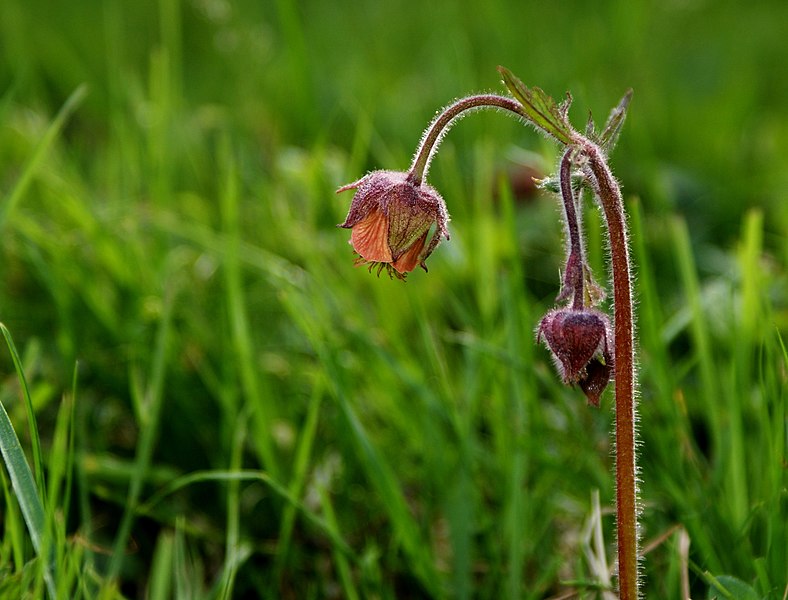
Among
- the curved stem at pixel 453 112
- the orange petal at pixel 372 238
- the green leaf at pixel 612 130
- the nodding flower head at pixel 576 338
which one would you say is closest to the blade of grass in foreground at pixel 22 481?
the orange petal at pixel 372 238

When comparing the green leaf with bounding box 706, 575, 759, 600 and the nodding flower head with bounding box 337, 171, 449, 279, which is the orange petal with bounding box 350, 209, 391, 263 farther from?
the green leaf with bounding box 706, 575, 759, 600

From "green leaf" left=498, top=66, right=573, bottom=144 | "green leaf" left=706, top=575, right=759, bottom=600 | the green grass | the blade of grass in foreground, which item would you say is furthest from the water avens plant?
the blade of grass in foreground

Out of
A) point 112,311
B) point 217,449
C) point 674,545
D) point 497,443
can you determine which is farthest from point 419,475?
point 112,311

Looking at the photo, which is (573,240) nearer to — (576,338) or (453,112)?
(576,338)

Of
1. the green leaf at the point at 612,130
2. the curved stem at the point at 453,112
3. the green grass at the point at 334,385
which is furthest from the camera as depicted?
the green grass at the point at 334,385

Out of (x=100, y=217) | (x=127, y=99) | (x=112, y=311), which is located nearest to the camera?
(x=112, y=311)

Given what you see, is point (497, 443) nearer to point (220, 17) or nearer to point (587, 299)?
point (587, 299)

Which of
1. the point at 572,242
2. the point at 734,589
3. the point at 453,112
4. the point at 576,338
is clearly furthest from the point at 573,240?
the point at 734,589

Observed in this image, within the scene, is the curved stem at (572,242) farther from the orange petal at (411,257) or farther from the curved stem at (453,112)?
the orange petal at (411,257)
